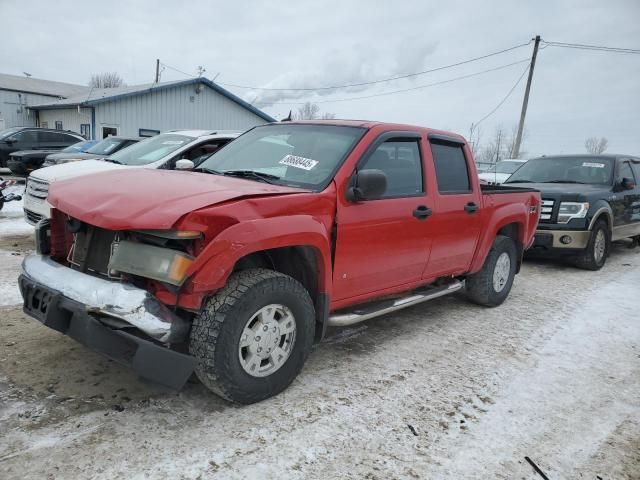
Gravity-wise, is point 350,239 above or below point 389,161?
below

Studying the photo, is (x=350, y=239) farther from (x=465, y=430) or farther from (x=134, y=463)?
(x=134, y=463)

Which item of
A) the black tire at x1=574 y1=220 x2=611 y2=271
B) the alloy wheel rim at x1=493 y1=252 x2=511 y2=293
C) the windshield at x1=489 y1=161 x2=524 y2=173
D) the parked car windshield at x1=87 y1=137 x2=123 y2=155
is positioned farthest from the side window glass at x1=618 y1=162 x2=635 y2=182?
the parked car windshield at x1=87 y1=137 x2=123 y2=155

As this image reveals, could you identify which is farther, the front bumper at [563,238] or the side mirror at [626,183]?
the side mirror at [626,183]

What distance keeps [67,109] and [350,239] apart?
90.0 feet

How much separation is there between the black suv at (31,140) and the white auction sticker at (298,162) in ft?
50.7

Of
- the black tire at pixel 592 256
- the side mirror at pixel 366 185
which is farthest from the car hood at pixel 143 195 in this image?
the black tire at pixel 592 256

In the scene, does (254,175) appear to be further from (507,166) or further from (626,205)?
(507,166)

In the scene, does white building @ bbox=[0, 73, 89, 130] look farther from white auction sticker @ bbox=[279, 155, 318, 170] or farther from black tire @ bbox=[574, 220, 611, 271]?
white auction sticker @ bbox=[279, 155, 318, 170]

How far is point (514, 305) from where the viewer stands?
232 inches

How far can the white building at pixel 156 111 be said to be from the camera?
23.4 metres

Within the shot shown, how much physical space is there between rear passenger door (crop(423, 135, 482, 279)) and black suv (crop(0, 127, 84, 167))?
613 inches

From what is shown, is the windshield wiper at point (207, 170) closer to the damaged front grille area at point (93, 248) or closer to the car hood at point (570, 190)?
the damaged front grille area at point (93, 248)

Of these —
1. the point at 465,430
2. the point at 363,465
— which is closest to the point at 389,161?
the point at 465,430

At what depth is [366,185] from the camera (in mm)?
3441
